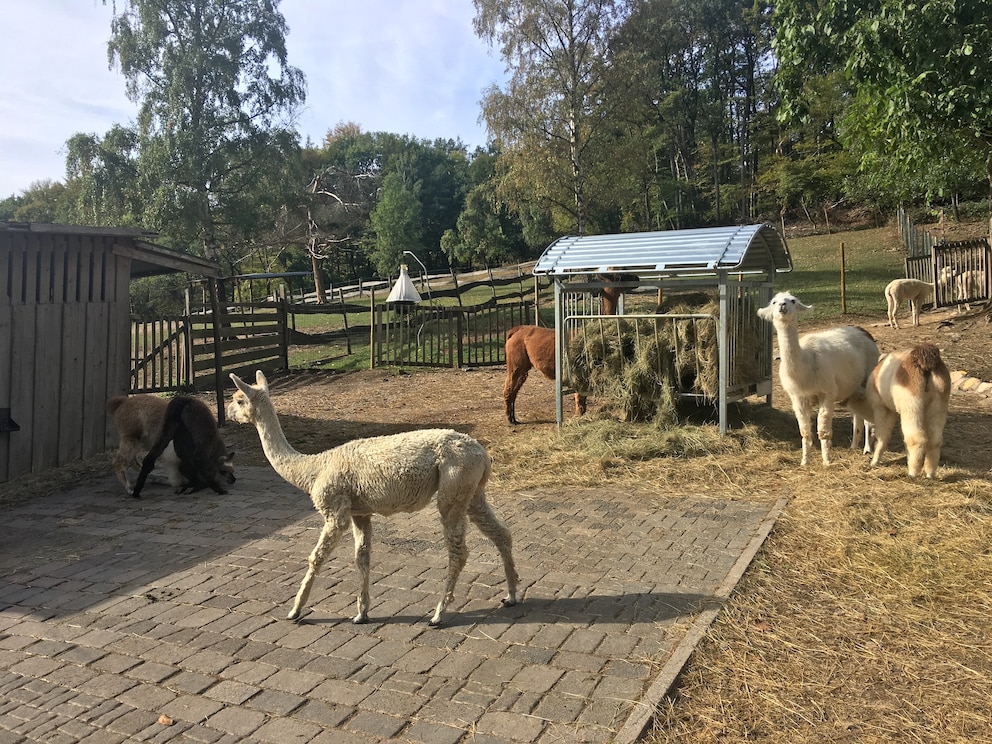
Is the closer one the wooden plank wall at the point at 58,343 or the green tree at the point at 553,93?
the wooden plank wall at the point at 58,343

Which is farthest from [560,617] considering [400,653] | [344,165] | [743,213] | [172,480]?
[344,165]

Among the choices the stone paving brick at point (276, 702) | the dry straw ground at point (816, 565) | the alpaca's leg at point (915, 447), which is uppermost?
the alpaca's leg at point (915, 447)

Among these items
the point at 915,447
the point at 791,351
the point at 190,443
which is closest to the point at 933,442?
the point at 915,447

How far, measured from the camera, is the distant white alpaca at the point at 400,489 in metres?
4.04

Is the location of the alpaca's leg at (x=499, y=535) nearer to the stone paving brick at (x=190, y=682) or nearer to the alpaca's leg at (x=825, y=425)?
the stone paving brick at (x=190, y=682)

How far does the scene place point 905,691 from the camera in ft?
10.4

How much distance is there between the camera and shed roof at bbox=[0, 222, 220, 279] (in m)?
7.94

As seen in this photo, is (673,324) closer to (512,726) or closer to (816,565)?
(816,565)

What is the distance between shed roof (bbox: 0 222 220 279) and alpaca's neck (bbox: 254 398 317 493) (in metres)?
5.11

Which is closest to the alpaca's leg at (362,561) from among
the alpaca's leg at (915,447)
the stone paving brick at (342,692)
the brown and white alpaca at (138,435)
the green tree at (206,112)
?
the stone paving brick at (342,692)

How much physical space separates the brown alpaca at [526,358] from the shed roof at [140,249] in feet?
15.9

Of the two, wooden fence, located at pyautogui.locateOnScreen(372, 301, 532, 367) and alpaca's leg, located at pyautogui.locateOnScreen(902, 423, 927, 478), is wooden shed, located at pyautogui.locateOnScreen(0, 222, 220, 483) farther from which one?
alpaca's leg, located at pyautogui.locateOnScreen(902, 423, 927, 478)

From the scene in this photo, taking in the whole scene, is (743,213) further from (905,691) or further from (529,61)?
(905,691)

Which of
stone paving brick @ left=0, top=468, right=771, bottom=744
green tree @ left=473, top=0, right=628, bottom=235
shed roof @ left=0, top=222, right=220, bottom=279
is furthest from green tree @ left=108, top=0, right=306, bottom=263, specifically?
stone paving brick @ left=0, top=468, right=771, bottom=744
